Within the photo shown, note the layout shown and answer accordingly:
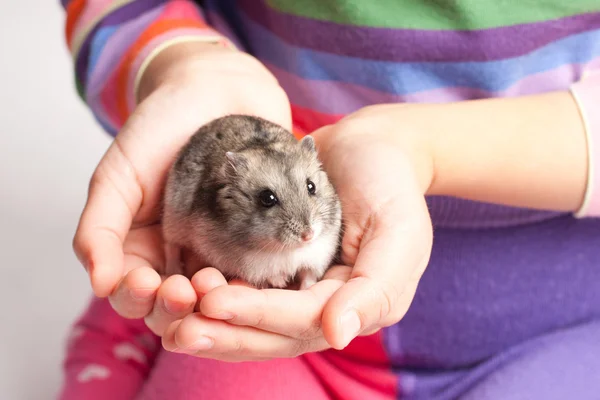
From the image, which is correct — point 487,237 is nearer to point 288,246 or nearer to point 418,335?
point 418,335

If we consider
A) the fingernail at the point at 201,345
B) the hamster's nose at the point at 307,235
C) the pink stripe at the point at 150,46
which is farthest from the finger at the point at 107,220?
the pink stripe at the point at 150,46

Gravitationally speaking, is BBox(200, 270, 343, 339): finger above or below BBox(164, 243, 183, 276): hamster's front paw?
above

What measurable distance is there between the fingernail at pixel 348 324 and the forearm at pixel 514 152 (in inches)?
28.1

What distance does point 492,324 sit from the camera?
2.07 meters

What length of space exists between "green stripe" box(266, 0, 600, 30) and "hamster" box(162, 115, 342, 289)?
65 centimetres

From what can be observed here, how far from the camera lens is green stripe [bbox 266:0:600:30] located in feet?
6.71

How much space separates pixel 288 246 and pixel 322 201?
136mm

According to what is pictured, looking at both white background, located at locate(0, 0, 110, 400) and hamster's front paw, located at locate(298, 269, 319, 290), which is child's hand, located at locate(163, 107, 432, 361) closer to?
hamster's front paw, located at locate(298, 269, 319, 290)

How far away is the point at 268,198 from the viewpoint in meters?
1.55

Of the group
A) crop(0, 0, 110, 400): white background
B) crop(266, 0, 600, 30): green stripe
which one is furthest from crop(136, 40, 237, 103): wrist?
crop(0, 0, 110, 400): white background

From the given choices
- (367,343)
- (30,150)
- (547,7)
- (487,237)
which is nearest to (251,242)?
(367,343)

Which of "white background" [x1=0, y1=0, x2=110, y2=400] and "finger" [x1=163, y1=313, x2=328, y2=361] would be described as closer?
"finger" [x1=163, y1=313, x2=328, y2=361]

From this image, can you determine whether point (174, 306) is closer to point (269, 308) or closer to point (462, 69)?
point (269, 308)

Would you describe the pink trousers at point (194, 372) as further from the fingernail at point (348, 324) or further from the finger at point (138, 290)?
the fingernail at point (348, 324)
